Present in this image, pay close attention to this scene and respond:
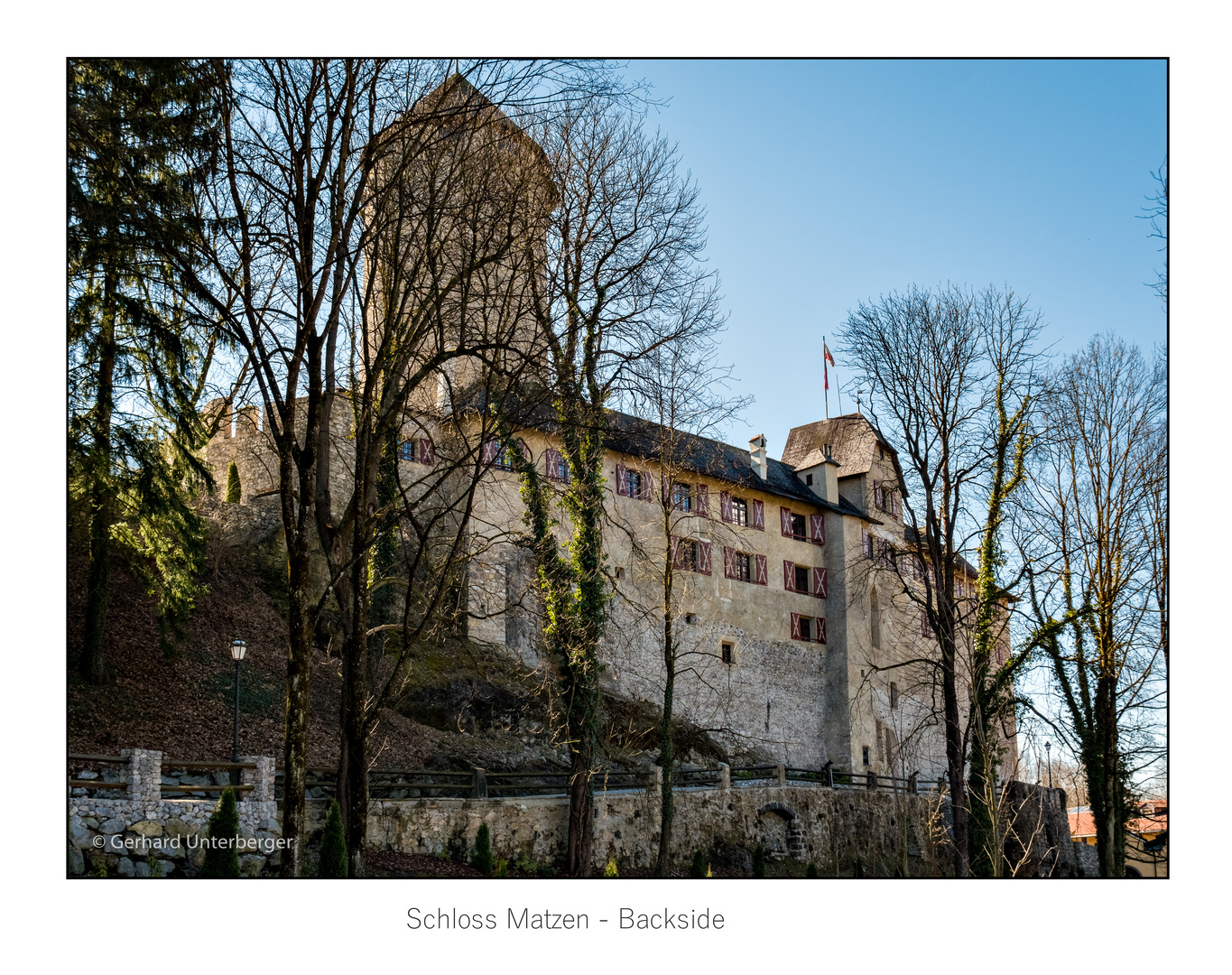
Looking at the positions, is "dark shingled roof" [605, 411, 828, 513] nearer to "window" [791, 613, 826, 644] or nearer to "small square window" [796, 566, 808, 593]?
"small square window" [796, 566, 808, 593]

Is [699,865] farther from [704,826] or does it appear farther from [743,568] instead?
[743,568]

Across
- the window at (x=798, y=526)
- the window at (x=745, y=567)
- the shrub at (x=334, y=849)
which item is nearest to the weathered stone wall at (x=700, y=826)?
the shrub at (x=334, y=849)

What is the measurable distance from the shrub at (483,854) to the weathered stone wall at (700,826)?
372 millimetres

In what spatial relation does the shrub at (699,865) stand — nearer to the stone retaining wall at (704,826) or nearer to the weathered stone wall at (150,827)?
the stone retaining wall at (704,826)

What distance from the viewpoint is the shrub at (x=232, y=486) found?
78.5 ft

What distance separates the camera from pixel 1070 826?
67.2ft

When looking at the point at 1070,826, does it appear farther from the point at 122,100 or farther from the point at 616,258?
the point at 122,100

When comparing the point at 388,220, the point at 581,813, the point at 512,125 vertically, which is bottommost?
the point at 581,813

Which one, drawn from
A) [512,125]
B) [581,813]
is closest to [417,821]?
[581,813]

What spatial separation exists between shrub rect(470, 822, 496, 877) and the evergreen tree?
6.74 meters

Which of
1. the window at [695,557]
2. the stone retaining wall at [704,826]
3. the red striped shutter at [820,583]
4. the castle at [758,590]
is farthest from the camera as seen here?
the red striped shutter at [820,583]
